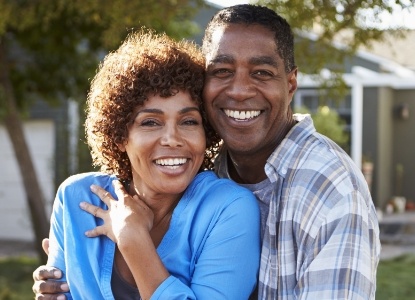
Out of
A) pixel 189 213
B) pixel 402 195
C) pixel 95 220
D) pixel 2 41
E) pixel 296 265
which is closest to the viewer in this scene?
pixel 296 265

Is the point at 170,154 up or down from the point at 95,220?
up

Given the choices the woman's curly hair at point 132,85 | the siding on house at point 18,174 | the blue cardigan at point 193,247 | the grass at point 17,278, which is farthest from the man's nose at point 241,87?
the siding on house at point 18,174

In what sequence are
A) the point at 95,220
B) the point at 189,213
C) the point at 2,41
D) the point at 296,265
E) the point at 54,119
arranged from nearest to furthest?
the point at 296,265, the point at 189,213, the point at 95,220, the point at 2,41, the point at 54,119

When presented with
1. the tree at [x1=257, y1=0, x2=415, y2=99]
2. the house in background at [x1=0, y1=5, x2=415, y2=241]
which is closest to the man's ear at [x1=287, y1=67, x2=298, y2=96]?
the tree at [x1=257, y1=0, x2=415, y2=99]

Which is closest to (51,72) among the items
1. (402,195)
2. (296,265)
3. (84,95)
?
(84,95)

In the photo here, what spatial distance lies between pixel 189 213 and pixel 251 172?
353 mm

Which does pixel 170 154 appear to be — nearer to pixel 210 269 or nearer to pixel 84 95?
pixel 210 269

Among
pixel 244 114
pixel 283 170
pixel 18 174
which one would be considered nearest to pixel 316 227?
pixel 283 170

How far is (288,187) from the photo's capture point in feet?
8.98

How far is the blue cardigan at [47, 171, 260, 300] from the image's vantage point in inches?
108

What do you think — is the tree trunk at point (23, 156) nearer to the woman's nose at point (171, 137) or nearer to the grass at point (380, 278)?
the grass at point (380, 278)

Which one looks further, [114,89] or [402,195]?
[402,195]

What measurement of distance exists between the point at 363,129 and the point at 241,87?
16781mm

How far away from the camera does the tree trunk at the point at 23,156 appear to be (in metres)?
10.6
